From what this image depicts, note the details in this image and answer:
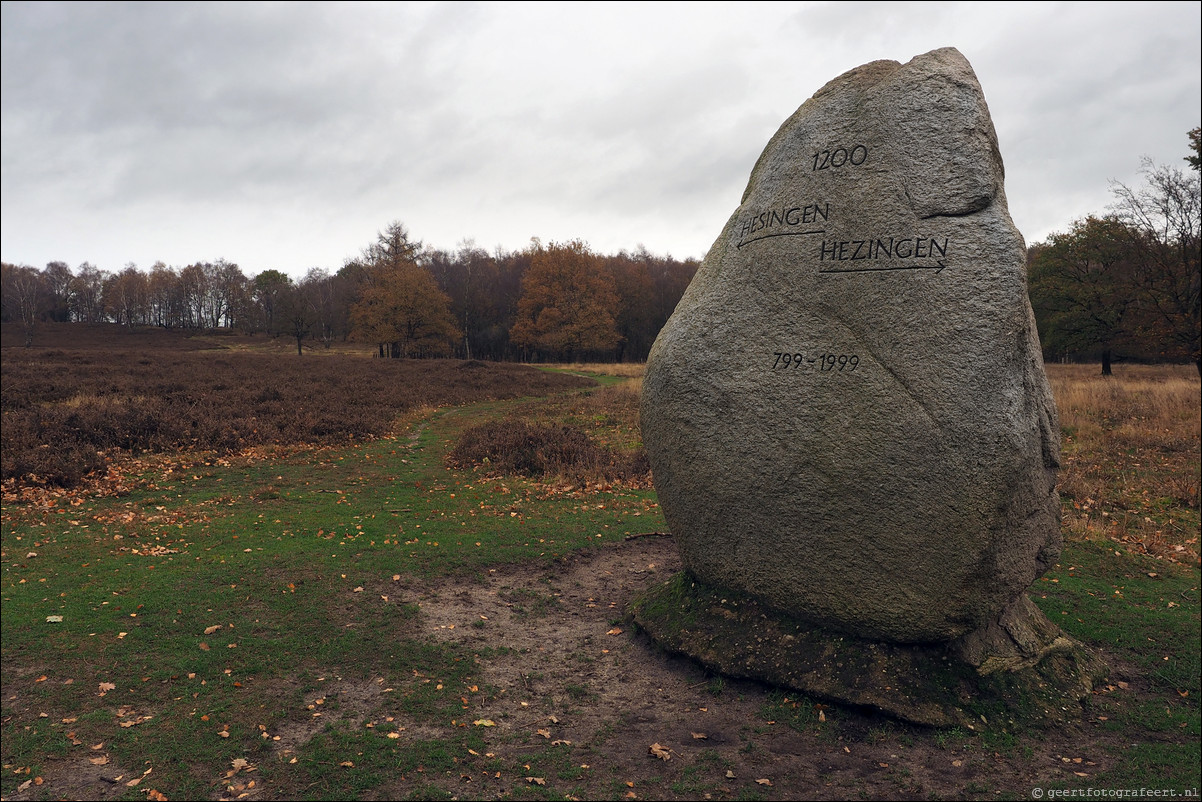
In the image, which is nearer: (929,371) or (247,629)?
(929,371)

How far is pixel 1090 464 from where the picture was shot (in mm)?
13445

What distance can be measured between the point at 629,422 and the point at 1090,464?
1100 centimetres

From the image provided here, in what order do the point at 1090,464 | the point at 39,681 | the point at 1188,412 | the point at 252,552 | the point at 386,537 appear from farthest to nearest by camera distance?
the point at 1188,412 → the point at 1090,464 → the point at 386,537 → the point at 252,552 → the point at 39,681

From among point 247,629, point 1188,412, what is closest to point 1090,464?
point 1188,412

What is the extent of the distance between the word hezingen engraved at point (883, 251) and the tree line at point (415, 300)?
4620cm

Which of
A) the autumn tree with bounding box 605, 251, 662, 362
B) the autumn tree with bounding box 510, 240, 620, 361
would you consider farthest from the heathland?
the autumn tree with bounding box 605, 251, 662, 362

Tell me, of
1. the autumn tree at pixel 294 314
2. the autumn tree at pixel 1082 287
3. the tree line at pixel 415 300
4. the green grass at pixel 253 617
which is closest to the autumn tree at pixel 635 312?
the tree line at pixel 415 300

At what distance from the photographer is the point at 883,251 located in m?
5.06

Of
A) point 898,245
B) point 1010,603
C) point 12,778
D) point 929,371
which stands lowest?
point 12,778

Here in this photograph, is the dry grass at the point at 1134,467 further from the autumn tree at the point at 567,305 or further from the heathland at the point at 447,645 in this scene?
the autumn tree at the point at 567,305

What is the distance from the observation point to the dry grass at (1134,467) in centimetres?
988

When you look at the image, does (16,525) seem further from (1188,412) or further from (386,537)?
(1188,412)

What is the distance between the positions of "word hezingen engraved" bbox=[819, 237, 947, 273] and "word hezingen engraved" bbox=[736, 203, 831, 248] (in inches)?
8.1

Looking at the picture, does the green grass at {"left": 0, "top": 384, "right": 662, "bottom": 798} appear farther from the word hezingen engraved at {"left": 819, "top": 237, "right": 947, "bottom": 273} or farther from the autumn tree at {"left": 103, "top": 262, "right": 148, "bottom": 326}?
the autumn tree at {"left": 103, "top": 262, "right": 148, "bottom": 326}
